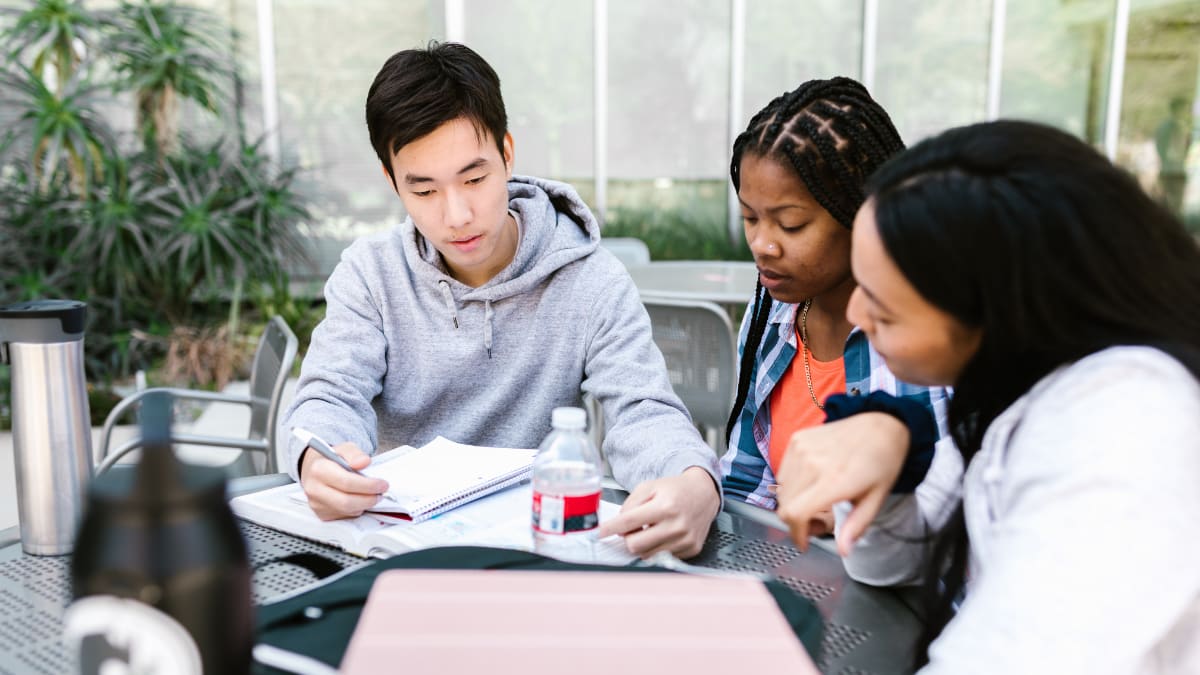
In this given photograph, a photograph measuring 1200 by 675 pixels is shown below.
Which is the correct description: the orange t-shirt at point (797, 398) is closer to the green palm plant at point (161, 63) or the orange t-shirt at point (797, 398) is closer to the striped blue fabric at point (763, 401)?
the striped blue fabric at point (763, 401)

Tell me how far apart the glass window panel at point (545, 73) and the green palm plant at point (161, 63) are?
1670 mm

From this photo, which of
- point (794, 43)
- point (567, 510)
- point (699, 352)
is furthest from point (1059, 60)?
point (567, 510)

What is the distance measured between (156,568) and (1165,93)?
7762 mm

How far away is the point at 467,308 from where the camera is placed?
1.62m

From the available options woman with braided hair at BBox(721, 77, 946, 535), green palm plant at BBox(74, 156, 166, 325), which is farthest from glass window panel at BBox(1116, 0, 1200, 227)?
green palm plant at BBox(74, 156, 166, 325)

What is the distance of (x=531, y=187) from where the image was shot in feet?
5.81

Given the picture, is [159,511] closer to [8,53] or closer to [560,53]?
[8,53]

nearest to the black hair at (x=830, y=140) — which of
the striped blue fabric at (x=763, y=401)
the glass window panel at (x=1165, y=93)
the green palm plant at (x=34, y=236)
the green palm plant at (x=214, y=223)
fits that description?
the striped blue fabric at (x=763, y=401)

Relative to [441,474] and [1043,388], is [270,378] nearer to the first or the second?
[441,474]

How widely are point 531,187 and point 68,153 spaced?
385 cm

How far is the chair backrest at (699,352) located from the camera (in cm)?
236

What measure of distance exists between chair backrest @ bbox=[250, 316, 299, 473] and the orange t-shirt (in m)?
1.05

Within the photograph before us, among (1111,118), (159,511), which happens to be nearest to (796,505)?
(159,511)

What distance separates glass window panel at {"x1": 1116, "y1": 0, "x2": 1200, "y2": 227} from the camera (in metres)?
6.38
